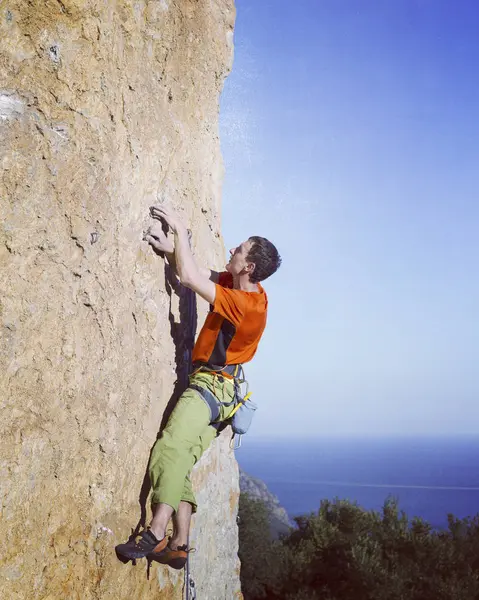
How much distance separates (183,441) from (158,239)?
5.06 feet

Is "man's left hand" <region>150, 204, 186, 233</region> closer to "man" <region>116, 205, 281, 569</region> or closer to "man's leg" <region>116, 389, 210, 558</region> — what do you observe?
"man" <region>116, 205, 281, 569</region>

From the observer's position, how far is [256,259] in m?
4.10

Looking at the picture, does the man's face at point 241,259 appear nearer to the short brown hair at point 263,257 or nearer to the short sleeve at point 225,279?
the short brown hair at point 263,257

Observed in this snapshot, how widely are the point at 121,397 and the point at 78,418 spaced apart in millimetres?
442

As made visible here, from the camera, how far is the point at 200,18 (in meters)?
4.93

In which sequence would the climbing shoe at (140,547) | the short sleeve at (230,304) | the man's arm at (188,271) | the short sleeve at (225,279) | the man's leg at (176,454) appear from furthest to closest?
the short sleeve at (225,279) → the short sleeve at (230,304) → the man's arm at (188,271) → the man's leg at (176,454) → the climbing shoe at (140,547)

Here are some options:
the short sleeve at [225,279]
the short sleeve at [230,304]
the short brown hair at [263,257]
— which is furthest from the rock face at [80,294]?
the short brown hair at [263,257]

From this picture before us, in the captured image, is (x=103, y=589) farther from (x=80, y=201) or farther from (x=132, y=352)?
(x=80, y=201)

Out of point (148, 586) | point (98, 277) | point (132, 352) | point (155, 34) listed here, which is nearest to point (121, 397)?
point (132, 352)

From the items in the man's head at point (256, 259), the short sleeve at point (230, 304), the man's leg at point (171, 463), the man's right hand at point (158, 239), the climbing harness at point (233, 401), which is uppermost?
the man's head at point (256, 259)

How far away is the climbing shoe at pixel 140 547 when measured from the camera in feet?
9.73

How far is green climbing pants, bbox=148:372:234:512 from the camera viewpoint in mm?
3234

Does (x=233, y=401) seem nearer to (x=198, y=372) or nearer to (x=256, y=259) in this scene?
(x=198, y=372)

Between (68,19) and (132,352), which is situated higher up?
(68,19)
